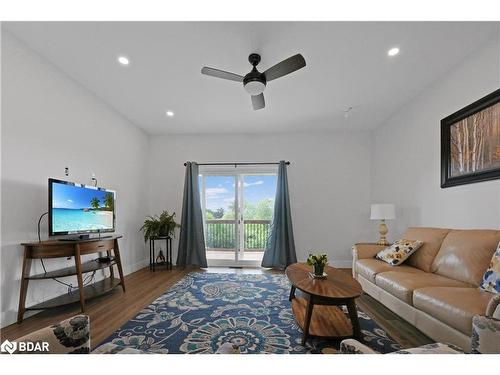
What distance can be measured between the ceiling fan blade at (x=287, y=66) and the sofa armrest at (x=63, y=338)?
221 cm

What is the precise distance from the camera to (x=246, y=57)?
234 centimetres

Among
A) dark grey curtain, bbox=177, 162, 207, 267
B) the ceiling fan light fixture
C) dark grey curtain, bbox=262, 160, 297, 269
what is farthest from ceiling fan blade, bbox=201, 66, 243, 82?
dark grey curtain, bbox=177, 162, 207, 267

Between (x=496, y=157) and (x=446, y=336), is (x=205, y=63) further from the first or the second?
(x=446, y=336)

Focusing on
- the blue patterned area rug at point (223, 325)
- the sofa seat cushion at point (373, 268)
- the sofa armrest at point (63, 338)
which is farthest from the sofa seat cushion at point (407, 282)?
the sofa armrest at point (63, 338)

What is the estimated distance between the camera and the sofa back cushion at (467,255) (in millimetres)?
1947

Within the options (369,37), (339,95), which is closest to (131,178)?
(339,95)

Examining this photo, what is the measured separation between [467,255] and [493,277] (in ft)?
1.16

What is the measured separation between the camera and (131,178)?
415cm

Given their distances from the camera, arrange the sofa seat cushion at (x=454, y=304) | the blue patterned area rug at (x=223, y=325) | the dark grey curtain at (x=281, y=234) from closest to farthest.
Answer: the sofa seat cushion at (x=454, y=304) < the blue patterned area rug at (x=223, y=325) < the dark grey curtain at (x=281, y=234)

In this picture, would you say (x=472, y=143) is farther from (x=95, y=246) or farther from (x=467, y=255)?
(x=95, y=246)

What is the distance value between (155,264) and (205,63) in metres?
Result: 3.67

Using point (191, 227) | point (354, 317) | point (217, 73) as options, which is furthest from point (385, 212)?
point (191, 227)

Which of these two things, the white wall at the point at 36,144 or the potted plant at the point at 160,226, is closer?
the white wall at the point at 36,144

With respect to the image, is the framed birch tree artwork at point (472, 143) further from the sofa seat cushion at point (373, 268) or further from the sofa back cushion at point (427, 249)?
the sofa seat cushion at point (373, 268)
